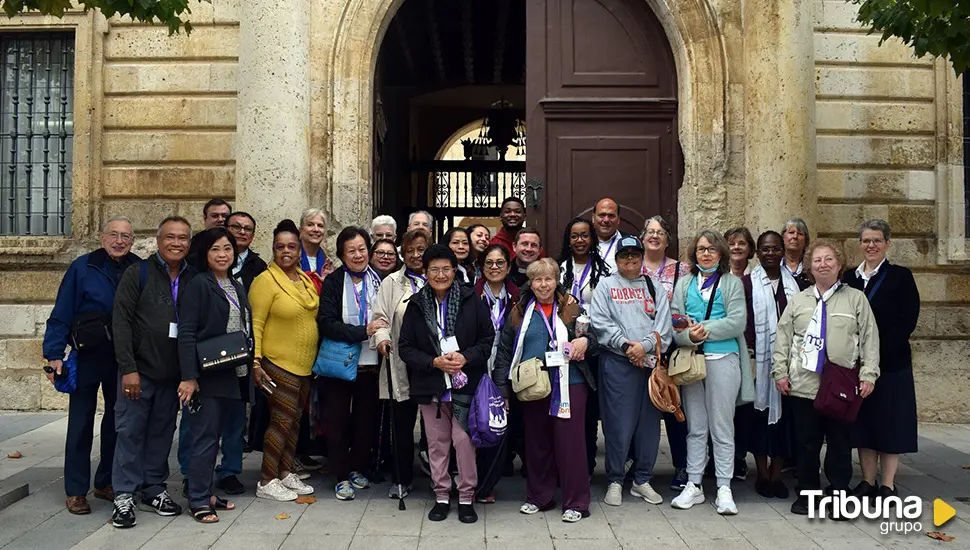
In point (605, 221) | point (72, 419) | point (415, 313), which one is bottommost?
point (72, 419)

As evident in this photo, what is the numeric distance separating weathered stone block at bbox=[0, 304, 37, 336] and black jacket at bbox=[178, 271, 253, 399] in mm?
4740

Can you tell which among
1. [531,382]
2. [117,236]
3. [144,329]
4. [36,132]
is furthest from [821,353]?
[36,132]

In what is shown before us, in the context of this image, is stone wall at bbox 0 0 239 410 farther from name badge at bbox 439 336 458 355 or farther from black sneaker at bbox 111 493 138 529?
name badge at bbox 439 336 458 355

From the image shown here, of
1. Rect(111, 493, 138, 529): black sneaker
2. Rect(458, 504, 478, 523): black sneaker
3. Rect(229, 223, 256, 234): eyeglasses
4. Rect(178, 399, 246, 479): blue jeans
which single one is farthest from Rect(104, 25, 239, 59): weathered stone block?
Rect(458, 504, 478, 523): black sneaker

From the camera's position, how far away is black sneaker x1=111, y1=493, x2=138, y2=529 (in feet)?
17.4

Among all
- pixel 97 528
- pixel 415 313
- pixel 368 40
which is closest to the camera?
pixel 97 528

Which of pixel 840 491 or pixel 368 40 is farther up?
pixel 368 40

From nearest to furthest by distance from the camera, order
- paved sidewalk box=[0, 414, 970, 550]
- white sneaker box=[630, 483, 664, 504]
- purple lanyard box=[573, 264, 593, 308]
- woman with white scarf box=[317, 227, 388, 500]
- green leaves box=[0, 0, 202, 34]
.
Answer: paved sidewalk box=[0, 414, 970, 550]
green leaves box=[0, 0, 202, 34]
white sneaker box=[630, 483, 664, 504]
woman with white scarf box=[317, 227, 388, 500]
purple lanyard box=[573, 264, 593, 308]

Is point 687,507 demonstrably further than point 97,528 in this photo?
Yes

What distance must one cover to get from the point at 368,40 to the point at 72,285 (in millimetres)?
4282

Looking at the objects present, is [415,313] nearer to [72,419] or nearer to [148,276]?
[148,276]

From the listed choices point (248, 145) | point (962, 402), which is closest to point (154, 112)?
point (248, 145)

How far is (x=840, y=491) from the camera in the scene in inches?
226

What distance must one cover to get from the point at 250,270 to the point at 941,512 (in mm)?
5129
